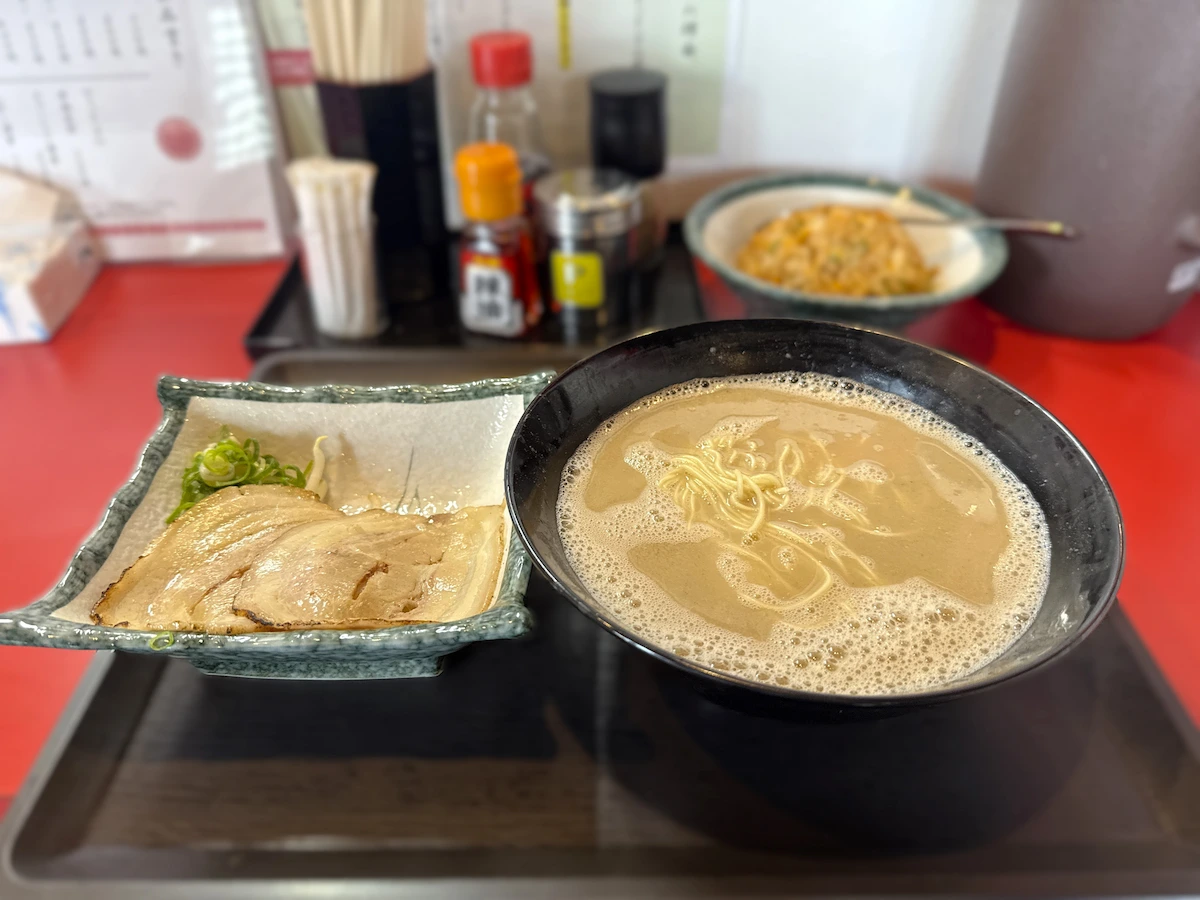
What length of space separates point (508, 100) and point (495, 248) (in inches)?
16.3

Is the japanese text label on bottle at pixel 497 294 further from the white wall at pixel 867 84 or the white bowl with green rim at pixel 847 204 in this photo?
the white wall at pixel 867 84

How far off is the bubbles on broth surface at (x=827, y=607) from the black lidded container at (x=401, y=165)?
3.38 ft

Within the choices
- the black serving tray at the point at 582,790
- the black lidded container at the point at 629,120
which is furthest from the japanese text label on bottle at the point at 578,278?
the black serving tray at the point at 582,790

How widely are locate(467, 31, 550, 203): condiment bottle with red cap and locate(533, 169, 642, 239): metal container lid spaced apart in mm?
112

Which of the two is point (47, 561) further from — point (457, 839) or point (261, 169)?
point (261, 169)

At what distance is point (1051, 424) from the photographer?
984 millimetres

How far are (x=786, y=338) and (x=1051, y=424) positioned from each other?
1.22 ft

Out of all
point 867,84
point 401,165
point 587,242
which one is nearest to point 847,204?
point 867,84

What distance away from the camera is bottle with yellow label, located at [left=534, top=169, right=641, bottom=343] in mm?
1671

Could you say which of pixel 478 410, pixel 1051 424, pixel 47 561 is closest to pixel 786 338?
pixel 1051 424

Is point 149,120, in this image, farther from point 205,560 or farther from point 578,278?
point 205,560

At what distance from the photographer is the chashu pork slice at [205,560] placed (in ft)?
3.03

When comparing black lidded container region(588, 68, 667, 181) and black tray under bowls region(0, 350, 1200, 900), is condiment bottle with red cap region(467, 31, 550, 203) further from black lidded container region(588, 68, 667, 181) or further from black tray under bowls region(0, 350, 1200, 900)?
black tray under bowls region(0, 350, 1200, 900)

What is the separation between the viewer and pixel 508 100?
6.03 ft
